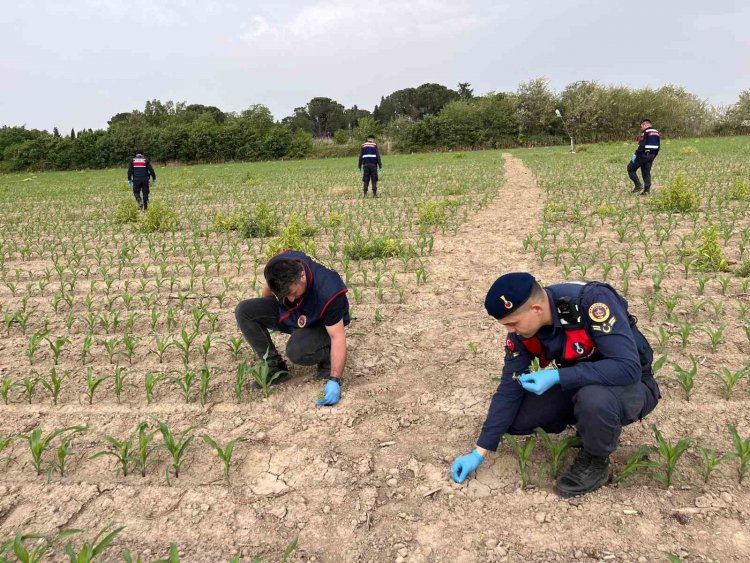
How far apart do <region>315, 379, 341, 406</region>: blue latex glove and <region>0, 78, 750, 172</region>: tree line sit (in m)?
44.0

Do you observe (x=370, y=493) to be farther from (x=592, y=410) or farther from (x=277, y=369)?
(x=277, y=369)

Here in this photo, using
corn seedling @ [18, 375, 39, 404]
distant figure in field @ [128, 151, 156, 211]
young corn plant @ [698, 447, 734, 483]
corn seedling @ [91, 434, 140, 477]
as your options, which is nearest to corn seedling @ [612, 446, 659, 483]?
young corn plant @ [698, 447, 734, 483]

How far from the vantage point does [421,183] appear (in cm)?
1675

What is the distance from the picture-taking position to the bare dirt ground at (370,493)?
240cm

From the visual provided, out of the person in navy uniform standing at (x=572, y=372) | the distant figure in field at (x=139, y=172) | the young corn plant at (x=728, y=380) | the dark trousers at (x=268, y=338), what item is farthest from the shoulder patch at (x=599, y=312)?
the distant figure in field at (x=139, y=172)

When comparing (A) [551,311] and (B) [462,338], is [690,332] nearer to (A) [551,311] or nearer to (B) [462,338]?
(B) [462,338]

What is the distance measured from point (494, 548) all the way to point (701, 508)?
1.04 metres

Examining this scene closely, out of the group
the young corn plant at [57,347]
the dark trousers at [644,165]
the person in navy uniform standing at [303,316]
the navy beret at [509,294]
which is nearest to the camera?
the navy beret at [509,294]

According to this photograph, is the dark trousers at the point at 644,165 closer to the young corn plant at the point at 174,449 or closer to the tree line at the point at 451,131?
the young corn plant at the point at 174,449

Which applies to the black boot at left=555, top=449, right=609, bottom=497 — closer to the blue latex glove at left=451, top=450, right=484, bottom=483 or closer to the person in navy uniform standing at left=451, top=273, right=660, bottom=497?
the person in navy uniform standing at left=451, top=273, right=660, bottom=497

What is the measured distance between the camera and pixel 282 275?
10.6ft

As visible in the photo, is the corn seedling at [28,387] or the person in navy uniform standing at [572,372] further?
the corn seedling at [28,387]

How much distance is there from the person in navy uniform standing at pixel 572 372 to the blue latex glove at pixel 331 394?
3.52 feet

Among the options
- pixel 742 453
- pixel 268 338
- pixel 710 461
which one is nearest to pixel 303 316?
pixel 268 338
